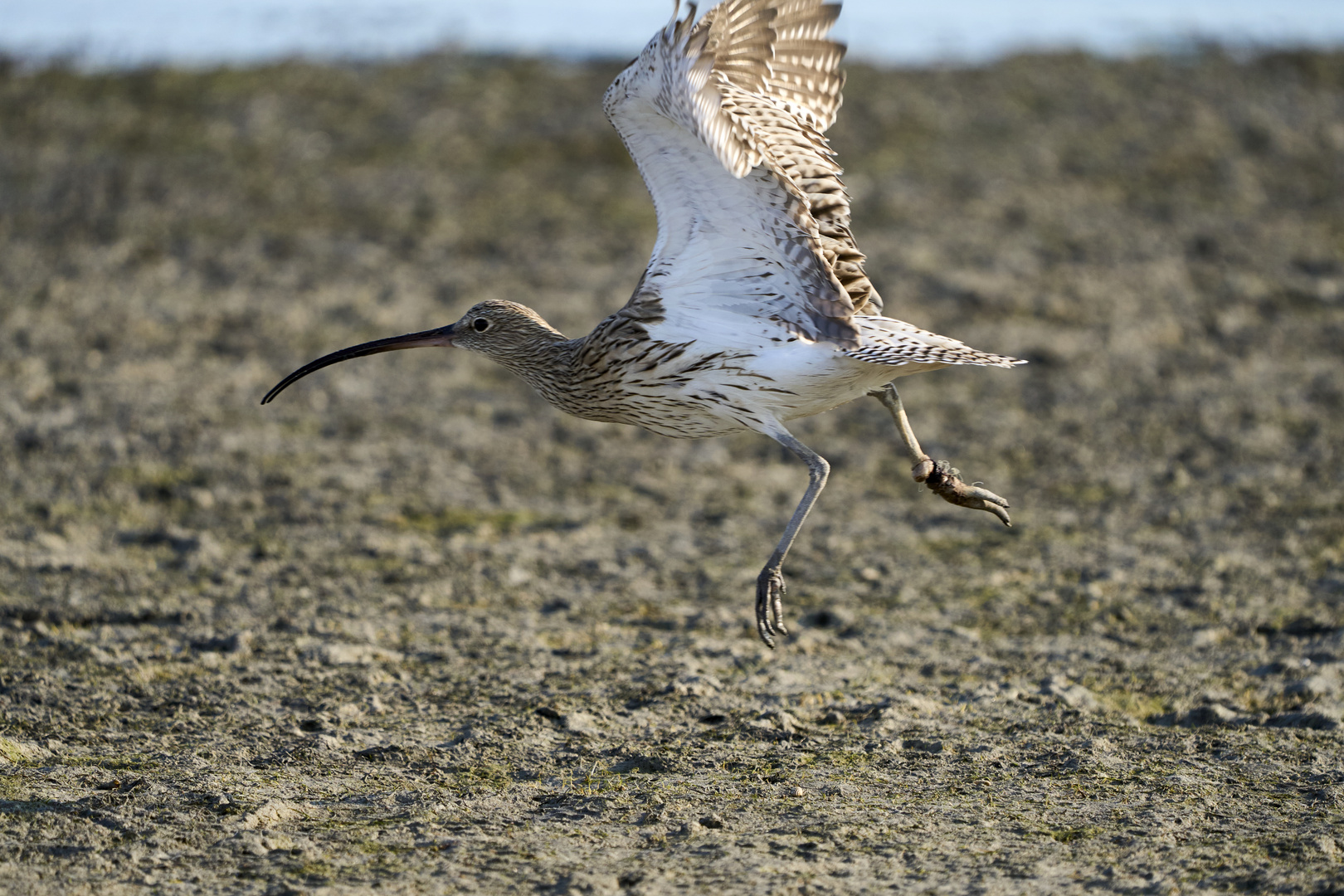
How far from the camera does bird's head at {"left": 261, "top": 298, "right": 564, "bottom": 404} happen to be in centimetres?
564

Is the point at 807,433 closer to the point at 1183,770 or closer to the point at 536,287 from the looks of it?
the point at 536,287

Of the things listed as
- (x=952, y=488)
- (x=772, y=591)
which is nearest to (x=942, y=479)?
(x=952, y=488)

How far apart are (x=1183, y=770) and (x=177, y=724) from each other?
10.1 feet

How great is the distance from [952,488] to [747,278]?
1047mm

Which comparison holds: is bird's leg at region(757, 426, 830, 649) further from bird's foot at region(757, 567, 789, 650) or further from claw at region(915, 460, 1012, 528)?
claw at region(915, 460, 1012, 528)

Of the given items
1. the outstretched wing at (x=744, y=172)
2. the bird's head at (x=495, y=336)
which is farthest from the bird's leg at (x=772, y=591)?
the bird's head at (x=495, y=336)

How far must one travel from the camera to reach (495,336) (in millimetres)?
5715

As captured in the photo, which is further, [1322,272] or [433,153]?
[433,153]

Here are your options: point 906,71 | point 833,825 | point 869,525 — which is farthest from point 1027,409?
point 906,71

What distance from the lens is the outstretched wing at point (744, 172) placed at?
4461 mm

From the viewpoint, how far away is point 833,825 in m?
4.05

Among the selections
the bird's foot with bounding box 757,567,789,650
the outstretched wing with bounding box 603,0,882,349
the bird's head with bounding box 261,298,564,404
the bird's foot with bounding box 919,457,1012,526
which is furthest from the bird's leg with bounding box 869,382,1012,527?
the bird's head with bounding box 261,298,564,404

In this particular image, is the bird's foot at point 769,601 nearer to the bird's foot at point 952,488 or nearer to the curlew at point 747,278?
the curlew at point 747,278

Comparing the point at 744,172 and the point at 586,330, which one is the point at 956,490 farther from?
the point at 586,330
